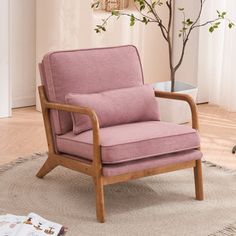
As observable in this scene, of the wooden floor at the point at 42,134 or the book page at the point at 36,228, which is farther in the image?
the wooden floor at the point at 42,134

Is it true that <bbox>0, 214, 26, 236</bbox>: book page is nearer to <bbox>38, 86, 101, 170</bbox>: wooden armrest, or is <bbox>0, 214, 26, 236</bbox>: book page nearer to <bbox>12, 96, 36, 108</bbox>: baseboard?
<bbox>38, 86, 101, 170</bbox>: wooden armrest

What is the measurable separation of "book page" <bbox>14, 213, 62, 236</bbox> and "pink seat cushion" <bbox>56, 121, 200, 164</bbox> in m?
0.55

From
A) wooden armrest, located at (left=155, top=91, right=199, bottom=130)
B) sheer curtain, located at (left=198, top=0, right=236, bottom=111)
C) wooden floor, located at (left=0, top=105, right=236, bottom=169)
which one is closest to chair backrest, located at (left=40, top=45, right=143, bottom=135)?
wooden armrest, located at (left=155, top=91, right=199, bottom=130)

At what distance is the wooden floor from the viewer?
4980 mm

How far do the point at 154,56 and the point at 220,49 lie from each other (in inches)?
27.3

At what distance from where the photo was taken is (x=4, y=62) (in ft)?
19.2

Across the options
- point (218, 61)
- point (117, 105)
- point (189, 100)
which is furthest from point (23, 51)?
point (189, 100)

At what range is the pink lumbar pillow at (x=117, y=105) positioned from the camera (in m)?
3.99

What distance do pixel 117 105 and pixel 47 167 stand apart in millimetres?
601

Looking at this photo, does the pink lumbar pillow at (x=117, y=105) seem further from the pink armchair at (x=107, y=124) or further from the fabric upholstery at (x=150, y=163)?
the fabric upholstery at (x=150, y=163)

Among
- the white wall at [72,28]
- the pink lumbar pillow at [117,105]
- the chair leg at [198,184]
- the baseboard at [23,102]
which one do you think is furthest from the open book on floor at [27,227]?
the baseboard at [23,102]

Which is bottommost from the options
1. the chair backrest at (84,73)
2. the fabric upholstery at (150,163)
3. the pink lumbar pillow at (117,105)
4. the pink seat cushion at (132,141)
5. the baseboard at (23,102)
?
the baseboard at (23,102)

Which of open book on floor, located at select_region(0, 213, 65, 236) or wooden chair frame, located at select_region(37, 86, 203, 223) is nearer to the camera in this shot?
open book on floor, located at select_region(0, 213, 65, 236)

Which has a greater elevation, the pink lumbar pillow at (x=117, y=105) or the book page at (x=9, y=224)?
the pink lumbar pillow at (x=117, y=105)
